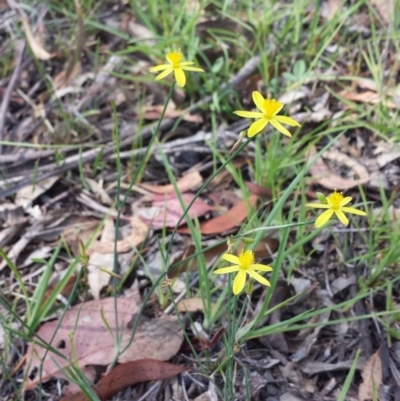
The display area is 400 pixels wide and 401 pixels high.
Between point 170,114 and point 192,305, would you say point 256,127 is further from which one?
point 170,114

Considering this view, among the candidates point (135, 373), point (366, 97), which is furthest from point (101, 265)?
point (366, 97)

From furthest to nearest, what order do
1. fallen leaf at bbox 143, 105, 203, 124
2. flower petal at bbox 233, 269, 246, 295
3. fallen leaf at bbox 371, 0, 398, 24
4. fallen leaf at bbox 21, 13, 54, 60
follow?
fallen leaf at bbox 21, 13, 54, 60, fallen leaf at bbox 371, 0, 398, 24, fallen leaf at bbox 143, 105, 203, 124, flower petal at bbox 233, 269, 246, 295

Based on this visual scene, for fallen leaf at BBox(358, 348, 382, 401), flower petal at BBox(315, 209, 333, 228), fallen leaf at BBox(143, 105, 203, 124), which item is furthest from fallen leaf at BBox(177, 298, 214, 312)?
fallen leaf at BBox(143, 105, 203, 124)

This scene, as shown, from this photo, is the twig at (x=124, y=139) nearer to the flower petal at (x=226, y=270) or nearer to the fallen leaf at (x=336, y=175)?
the fallen leaf at (x=336, y=175)

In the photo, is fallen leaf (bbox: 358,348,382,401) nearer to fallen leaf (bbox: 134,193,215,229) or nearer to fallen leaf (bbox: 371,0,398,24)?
fallen leaf (bbox: 134,193,215,229)

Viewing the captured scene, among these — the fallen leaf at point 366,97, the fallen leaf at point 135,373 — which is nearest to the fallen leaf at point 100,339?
the fallen leaf at point 135,373
